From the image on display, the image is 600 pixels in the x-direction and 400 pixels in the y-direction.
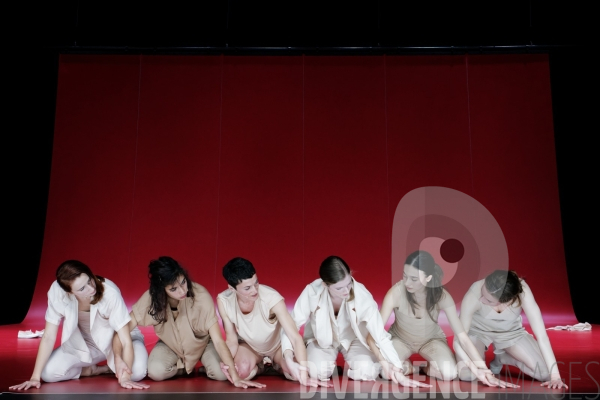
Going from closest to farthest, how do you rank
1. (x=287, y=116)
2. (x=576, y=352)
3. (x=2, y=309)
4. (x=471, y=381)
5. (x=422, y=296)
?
(x=471, y=381) < (x=422, y=296) < (x=576, y=352) < (x=2, y=309) < (x=287, y=116)

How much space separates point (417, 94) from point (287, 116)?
1378mm

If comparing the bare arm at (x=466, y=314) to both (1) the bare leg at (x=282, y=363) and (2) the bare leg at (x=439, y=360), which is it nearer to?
(2) the bare leg at (x=439, y=360)

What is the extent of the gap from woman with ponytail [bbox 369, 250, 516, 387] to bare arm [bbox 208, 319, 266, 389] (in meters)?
0.76

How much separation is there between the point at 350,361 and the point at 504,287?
2.80ft

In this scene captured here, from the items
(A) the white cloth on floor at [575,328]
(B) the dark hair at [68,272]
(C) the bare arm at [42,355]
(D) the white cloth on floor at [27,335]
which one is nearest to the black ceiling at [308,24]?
(A) the white cloth on floor at [575,328]

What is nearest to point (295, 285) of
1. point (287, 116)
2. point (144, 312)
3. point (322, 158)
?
point (322, 158)

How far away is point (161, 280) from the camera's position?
2.65 metres

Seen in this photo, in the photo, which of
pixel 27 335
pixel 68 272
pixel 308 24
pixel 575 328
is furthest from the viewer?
pixel 308 24

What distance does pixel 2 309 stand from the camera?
5457 mm

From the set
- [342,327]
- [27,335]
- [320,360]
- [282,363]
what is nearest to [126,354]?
[282,363]

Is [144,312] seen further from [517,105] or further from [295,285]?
[517,105]

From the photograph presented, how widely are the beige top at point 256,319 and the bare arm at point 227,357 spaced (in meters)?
0.12

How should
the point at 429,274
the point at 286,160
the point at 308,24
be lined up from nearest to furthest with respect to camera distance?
the point at 429,274, the point at 308,24, the point at 286,160

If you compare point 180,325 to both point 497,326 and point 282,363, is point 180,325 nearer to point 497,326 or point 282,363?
point 282,363
